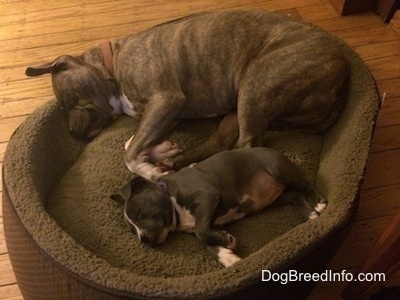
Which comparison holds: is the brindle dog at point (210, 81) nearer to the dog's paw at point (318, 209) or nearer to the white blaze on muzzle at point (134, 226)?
the white blaze on muzzle at point (134, 226)

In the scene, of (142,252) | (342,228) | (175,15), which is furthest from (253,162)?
(175,15)

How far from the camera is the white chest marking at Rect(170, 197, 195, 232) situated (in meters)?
1.90

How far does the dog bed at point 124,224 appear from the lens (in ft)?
5.46

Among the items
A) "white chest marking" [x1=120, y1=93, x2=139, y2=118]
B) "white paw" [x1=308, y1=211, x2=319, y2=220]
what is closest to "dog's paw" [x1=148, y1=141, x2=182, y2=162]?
"white chest marking" [x1=120, y1=93, x2=139, y2=118]

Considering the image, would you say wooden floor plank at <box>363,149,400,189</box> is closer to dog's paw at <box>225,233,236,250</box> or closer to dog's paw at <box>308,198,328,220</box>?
dog's paw at <box>308,198,328,220</box>

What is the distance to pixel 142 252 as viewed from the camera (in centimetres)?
189

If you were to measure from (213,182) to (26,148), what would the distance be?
79cm

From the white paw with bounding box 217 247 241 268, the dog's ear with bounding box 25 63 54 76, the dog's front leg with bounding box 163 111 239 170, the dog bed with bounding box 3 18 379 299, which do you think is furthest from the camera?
the dog's ear with bounding box 25 63 54 76

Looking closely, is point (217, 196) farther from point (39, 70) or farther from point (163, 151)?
point (39, 70)

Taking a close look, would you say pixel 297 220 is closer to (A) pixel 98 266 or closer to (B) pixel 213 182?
(B) pixel 213 182

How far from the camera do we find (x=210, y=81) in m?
2.34

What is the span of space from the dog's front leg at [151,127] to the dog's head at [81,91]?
0.22 metres

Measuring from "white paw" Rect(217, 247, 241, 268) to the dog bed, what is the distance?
4 centimetres

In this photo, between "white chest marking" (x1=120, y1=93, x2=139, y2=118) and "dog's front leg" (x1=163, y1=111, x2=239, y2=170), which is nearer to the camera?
"dog's front leg" (x1=163, y1=111, x2=239, y2=170)
